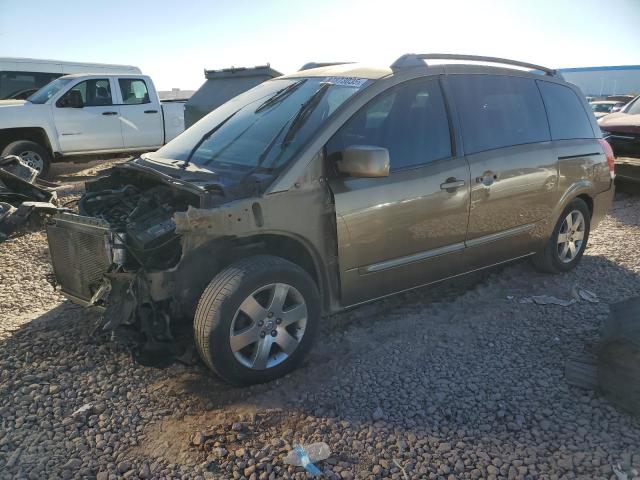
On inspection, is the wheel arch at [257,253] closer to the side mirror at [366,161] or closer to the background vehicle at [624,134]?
the side mirror at [366,161]

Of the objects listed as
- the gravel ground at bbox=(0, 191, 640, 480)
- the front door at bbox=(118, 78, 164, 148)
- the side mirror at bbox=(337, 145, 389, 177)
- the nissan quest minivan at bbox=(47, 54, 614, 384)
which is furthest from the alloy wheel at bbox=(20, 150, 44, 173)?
the side mirror at bbox=(337, 145, 389, 177)

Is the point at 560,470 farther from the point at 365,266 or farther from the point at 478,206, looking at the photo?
the point at 478,206

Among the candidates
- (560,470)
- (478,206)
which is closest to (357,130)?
(478,206)

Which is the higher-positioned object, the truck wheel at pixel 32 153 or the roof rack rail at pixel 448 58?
the roof rack rail at pixel 448 58

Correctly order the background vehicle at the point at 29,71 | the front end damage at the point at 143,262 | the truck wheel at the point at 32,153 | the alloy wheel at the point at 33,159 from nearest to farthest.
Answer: the front end damage at the point at 143,262 → the truck wheel at the point at 32,153 → the alloy wheel at the point at 33,159 → the background vehicle at the point at 29,71

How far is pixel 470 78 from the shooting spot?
415 centimetres

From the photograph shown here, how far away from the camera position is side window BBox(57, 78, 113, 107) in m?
10.4

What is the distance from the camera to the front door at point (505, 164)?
4.04 metres

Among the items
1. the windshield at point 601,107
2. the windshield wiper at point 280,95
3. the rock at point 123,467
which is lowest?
the rock at point 123,467

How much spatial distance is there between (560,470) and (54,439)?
8.25ft

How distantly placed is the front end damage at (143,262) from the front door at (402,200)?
0.87m

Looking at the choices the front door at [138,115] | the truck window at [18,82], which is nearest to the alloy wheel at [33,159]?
the front door at [138,115]

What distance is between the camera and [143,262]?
3.17 metres

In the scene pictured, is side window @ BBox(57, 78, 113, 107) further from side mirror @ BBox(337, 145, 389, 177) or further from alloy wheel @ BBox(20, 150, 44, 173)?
side mirror @ BBox(337, 145, 389, 177)
